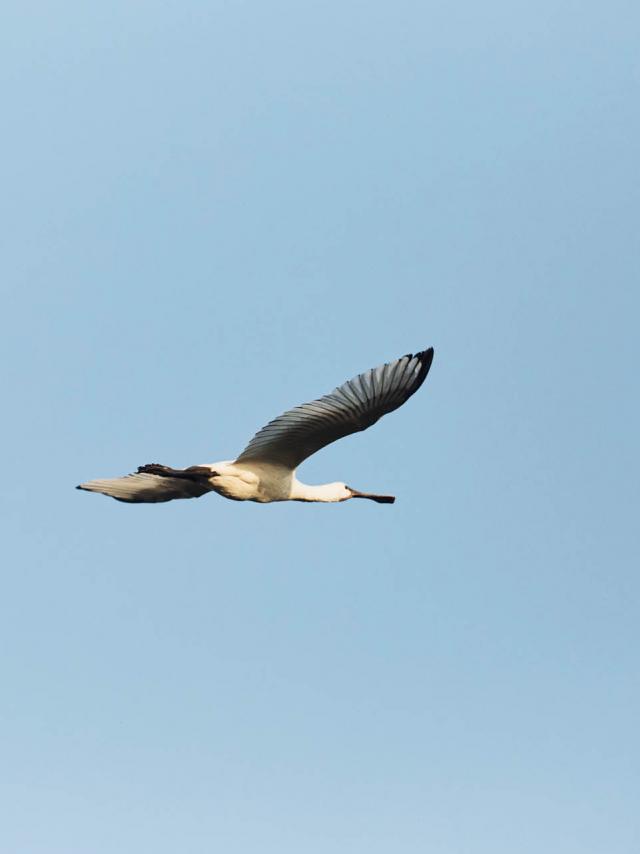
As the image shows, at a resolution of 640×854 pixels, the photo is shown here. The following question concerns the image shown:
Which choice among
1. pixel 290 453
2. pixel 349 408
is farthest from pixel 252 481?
pixel 349 408

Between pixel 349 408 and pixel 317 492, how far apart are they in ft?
9.63

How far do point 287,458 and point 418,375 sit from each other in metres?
2.28

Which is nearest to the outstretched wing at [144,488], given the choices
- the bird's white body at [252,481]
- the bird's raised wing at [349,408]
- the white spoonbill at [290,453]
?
the white spoonbill at [290,453]

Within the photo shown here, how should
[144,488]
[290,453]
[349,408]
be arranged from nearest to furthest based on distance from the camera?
[349,408], [290,453], [144,488]

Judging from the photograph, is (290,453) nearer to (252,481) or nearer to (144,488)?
(252,481)

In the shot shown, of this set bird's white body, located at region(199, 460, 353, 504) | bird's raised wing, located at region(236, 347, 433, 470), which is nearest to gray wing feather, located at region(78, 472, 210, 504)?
bird's white body, located at region(199, 460, 353, 504)

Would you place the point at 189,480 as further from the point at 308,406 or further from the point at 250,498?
the point at 308,406

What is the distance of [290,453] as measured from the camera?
2175cm

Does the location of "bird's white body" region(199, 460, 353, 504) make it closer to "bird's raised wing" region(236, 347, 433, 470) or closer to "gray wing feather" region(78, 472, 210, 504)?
"bird's raised wing" region(236, 347, 433, 470)

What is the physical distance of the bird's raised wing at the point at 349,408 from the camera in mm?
20516

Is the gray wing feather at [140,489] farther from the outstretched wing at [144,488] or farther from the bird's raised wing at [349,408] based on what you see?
the bird's raised wing at [349,408]

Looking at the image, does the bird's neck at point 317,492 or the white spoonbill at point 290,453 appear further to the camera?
the bird's neck at point 317,492

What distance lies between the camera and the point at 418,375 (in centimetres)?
2062

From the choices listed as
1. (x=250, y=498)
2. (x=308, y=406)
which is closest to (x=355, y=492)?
(x=250, y=498)
